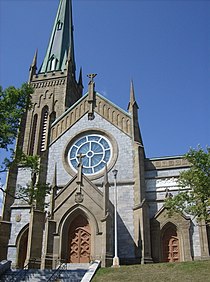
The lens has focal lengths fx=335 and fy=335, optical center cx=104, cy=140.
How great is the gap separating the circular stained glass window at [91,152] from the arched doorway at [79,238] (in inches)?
223

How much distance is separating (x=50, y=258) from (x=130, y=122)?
535 inches

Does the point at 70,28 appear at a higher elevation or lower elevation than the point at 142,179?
higher

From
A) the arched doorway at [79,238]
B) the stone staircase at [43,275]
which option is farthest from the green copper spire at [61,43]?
the stone staircase at [43,275]

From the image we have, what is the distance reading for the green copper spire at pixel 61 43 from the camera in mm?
47562

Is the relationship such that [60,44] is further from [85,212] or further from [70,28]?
[85,212]

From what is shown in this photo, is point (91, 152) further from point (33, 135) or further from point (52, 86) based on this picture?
point (52, 86)

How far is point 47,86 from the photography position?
144 feet

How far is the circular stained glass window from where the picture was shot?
28697 millimetres

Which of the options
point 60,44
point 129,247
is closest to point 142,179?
point 129,247

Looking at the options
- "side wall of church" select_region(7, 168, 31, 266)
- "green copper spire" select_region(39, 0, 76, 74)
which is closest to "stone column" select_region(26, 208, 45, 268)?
"side wall of church" select_region(7, 168, 31, 266)

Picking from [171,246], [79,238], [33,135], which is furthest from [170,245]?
[33,135]

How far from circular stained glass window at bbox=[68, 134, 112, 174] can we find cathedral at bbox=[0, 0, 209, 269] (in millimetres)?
88

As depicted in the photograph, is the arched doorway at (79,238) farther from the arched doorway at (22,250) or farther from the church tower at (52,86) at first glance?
the church tower at (52,86)

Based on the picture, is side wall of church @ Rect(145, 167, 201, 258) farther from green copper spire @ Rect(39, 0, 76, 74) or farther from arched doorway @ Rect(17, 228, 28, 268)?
green copper spire @ Rect(39, 0, 76, 74)
